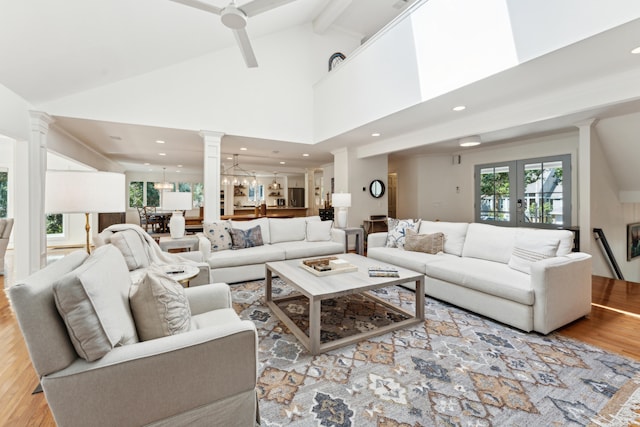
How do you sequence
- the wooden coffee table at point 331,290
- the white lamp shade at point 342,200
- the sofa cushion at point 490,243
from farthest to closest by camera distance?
the white lamp shade at point 342,200, the sofa cushion at point 490,243, the wooden coffee table at point 331,290

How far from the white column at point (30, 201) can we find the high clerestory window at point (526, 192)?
8129mm

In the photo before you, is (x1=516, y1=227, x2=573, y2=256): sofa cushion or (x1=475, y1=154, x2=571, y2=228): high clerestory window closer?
(x1=516, y1=227, x2=573, y2=256): sofa cushion

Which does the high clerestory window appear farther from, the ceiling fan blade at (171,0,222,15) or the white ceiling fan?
the ceiling fan blade at (171,0,222,15)

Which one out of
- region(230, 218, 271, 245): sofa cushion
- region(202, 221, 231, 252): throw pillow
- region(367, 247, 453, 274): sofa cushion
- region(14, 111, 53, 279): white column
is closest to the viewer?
region(367, 247, 453, 274): sofa cushion

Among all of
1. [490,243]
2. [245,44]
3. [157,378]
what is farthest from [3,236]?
[490,243]

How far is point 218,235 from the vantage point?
13.2 feet

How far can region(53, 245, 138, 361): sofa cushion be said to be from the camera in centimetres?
98

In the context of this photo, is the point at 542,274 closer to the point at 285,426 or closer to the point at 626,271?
the point at 285,426

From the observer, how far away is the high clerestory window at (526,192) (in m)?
5.33

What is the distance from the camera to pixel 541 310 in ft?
7.43

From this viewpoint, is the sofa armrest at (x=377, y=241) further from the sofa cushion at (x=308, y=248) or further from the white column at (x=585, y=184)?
the white column at (x=585, y=184)

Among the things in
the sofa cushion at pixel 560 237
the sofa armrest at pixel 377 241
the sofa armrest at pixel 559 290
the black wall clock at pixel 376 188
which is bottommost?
the sofa armrest at pixel 559 290

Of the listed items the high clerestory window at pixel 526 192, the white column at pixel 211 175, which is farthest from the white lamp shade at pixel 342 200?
the high clerestory window at pixel 526 192

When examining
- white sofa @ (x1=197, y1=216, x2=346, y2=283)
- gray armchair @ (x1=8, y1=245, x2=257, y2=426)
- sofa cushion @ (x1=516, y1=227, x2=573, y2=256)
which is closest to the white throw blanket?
white sofa @ (x1=197, y1=216, x2=346, y2=283)
